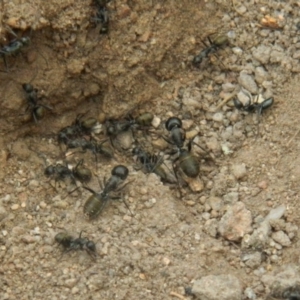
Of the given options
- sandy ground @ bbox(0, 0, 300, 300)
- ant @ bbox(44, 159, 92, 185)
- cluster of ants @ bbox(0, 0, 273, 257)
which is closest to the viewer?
sandy ground @ bbox(0, 0, 300, 300)

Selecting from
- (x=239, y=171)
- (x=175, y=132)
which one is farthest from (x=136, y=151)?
(x=239, y=171)

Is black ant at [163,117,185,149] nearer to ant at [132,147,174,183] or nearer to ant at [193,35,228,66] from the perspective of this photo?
ant at [132,147,174,183]

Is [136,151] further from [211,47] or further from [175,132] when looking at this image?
[211,47]

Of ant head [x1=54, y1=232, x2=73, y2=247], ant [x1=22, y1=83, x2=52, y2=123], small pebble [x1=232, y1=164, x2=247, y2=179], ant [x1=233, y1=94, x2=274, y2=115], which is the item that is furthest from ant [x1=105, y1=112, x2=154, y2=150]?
ant head [x1=54, y1=232, x2=73, y2=247]

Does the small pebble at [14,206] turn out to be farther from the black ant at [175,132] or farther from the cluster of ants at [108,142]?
the black ant at [175,132]

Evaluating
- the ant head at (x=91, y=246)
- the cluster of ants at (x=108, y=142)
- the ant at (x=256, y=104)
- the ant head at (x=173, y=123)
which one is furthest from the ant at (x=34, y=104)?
the ant at (x=256, y=104)

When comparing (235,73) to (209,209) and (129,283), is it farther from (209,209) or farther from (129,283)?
(129,283)
